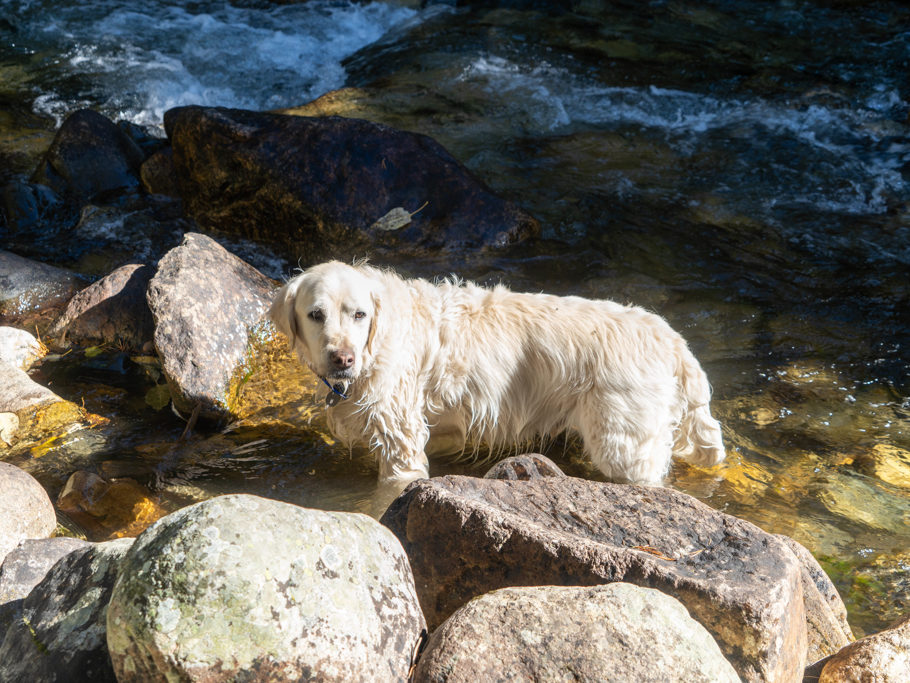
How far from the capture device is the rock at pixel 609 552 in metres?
2.78

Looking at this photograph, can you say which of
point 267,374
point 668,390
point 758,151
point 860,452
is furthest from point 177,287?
point 758,151

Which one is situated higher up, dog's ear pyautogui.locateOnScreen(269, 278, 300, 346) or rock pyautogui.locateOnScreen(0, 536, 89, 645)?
dog's ear pyautogui.locateOnScreen(269, 278, 300, 346)

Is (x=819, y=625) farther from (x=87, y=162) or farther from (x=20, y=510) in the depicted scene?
(x=87, y=162)

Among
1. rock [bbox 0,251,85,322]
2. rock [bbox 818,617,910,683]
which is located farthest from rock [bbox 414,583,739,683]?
Answer: rock [bbox 0,251,85,322]

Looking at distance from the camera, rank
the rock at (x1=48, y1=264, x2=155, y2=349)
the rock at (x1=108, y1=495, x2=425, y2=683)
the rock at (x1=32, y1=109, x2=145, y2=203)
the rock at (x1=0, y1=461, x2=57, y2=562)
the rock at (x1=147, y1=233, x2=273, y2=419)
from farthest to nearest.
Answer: the rock at (x1=32, y1=109, x2=145, y2=203) → the rock at (x1=48, y1=264, x2=155, y2=349) → the rock at (x1=147, y1=233, x2=273, y2=419) → the rock at (x1=0, y1=461, x2=57, y2=562) → the rock at (x1=108, y1=495, x2=425, y2=683)

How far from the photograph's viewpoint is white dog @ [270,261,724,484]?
440 cm

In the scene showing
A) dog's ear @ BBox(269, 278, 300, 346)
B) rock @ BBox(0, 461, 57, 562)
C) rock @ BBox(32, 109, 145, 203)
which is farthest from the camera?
rock @ BBox(32, 109, 145, 203)

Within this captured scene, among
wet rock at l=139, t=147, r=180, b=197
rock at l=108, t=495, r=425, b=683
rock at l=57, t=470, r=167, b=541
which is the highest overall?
rock at l=108, t=495, r=425, b=683

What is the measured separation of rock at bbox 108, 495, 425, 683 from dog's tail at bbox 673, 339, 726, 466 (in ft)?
8.10

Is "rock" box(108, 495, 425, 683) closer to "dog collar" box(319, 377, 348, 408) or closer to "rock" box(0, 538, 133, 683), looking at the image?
"rock" box(0, 538, 133, 683)

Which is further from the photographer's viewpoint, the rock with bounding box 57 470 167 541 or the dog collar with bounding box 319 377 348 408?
the dog collar with bounding box 319 377 348 408

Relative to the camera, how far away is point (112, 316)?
590 centimetres

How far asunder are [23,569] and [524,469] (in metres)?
2.24

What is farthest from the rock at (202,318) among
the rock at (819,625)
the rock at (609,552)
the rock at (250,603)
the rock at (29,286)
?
the rock at (819,625)
